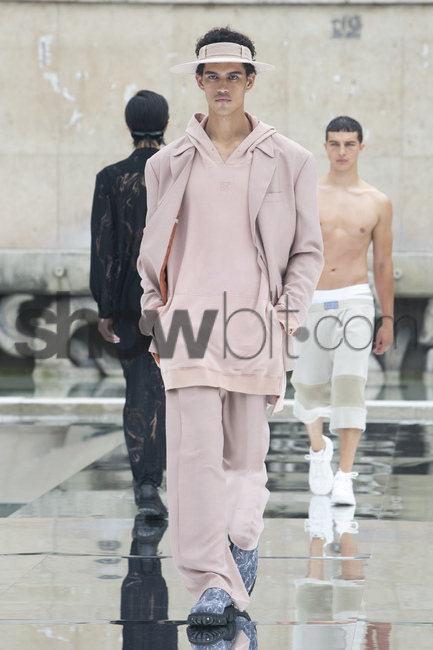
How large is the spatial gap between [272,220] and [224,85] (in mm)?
527

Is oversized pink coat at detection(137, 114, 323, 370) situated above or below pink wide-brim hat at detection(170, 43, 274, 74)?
below

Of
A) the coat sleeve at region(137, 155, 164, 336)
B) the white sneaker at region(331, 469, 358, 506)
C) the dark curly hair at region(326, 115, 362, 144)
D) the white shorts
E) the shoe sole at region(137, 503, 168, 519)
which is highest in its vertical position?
the dark curly hair at region(326, 115, 362, 144)

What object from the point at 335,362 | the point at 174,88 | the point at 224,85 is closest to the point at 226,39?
the point at 224,85

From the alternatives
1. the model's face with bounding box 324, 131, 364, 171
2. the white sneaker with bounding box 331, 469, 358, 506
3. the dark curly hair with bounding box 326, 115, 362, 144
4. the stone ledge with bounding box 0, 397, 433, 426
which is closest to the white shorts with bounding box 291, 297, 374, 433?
the white sneaker with bounding box 331, 469, 358, 506

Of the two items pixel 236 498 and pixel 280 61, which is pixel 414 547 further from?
pixel 280 61

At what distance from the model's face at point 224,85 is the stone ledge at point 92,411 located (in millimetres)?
5490

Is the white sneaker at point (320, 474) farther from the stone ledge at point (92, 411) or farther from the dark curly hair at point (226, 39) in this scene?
the stone ledge at point (92, 411)

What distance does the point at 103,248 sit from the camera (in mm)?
6012

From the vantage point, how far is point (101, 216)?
603cm

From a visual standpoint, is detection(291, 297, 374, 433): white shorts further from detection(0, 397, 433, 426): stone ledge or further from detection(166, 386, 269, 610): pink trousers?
detection(0, 397, 433, 426): stone ledge

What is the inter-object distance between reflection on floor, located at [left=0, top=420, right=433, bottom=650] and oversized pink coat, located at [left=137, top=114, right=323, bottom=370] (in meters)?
0.94

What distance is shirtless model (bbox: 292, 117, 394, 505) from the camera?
6480mm

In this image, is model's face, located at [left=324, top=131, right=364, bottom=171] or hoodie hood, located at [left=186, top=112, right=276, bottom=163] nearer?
hoodie hood, located at [left=186, top=112, right=276, bottom=163]

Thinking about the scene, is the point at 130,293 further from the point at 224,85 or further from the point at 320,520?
the point at 224,85
